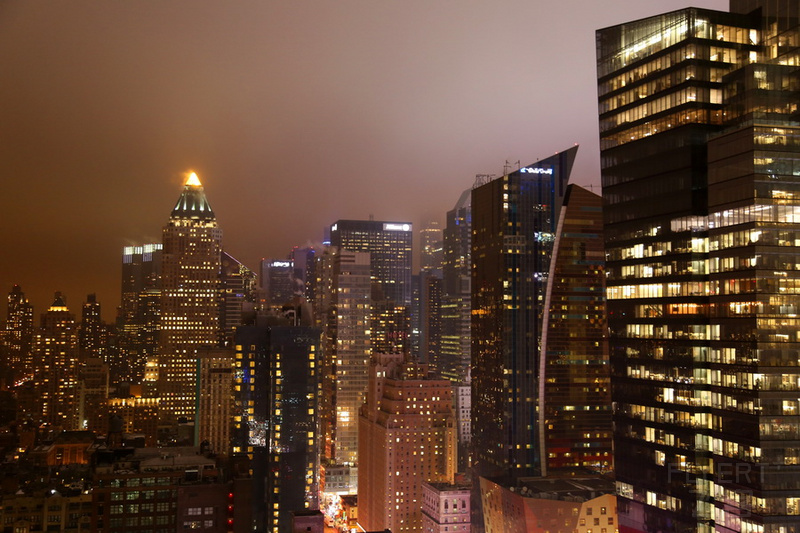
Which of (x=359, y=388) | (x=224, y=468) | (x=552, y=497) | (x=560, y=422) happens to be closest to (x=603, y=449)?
(x=560, y=422)

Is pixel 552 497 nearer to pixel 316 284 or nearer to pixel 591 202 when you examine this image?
pixel 591 202

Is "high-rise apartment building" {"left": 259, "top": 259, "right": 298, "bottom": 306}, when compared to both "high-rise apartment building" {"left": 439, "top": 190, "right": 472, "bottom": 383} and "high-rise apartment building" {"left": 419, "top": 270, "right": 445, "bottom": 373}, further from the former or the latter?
"high-rise apartment building" {"left": 439, "top": 190, "right": 472, "bottom": 383}

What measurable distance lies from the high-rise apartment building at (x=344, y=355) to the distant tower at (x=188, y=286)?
19550 millimetres

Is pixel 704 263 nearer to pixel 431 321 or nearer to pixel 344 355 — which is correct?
pixel 344 355

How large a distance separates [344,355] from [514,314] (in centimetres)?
3616

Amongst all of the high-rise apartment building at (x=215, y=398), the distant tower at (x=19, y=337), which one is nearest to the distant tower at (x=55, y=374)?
the distant tower at (x=19, y=337)

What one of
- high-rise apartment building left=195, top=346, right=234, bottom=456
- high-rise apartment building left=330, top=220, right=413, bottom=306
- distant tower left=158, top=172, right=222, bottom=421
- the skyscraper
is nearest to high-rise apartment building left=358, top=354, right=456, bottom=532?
the skyscraper

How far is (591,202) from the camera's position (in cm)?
6812

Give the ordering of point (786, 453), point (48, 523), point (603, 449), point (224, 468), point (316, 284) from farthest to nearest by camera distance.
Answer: point (316, 284)
point (603, 449)
point (224, 468)
point (48, 523)
point (786, 453)

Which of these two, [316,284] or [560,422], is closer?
[560,422]

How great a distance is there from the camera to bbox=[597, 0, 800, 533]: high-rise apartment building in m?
28.4

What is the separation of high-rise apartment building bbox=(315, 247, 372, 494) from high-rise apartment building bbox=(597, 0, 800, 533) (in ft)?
199

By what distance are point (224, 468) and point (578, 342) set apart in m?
30.7

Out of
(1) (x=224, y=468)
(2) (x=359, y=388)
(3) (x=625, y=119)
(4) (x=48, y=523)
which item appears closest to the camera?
(3) (x=625, y=119)
